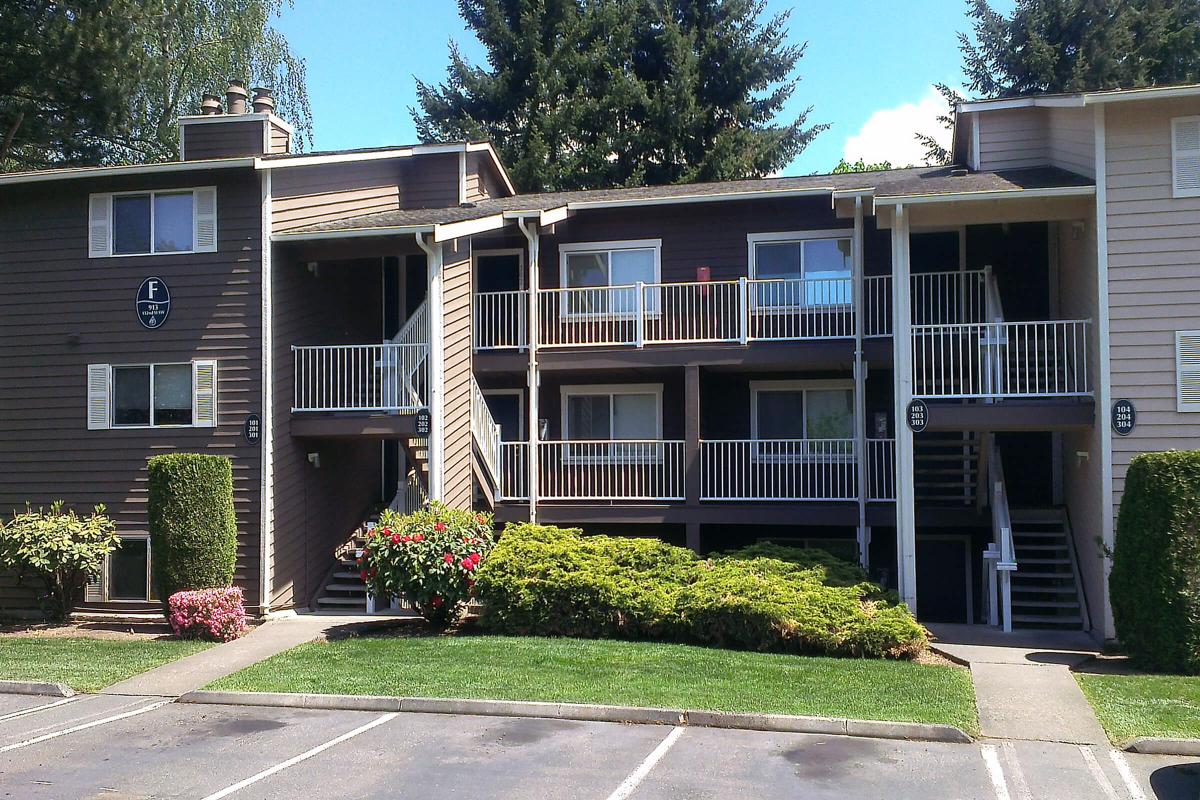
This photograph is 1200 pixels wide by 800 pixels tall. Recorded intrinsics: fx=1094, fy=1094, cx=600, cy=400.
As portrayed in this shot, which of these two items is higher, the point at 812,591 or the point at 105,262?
the point at 105,262

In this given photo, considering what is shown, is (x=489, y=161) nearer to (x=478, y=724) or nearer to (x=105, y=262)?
(x=105, y=262)

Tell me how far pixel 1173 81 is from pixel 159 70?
2890 centimetres

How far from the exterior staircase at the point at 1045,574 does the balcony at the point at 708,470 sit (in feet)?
7.52

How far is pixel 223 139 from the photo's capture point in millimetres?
19500

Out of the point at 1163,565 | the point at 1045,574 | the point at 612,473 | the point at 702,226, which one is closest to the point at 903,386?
the point at 1045,574

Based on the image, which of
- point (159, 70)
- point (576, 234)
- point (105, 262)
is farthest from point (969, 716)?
point (159, 70)

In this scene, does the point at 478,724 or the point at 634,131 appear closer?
the point at 478,724

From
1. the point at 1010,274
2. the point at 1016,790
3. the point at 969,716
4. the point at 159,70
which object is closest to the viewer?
the point at 1016,790

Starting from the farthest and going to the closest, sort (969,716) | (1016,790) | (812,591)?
(812,591), (969,716), (1016,790)

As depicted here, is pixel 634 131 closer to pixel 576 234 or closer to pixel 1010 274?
pixel 576 234

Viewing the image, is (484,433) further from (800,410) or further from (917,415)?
(917,415)

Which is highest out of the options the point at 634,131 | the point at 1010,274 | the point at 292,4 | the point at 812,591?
the point at 292,4

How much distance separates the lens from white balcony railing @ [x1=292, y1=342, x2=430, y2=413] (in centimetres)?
1747

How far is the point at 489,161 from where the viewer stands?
21.6 meters
